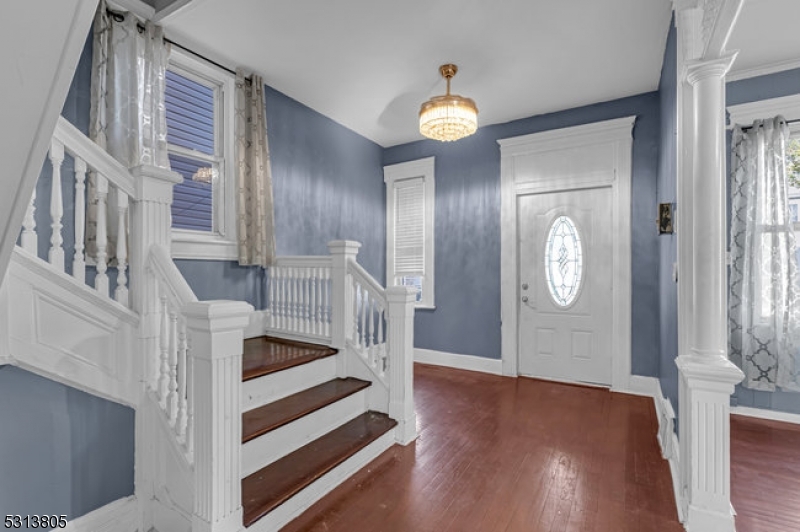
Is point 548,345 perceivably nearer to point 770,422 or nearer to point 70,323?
point 770,422

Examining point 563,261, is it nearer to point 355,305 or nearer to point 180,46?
point 355,305

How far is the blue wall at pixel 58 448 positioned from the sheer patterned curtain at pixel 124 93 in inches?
39.5

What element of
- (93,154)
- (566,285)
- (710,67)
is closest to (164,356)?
(93,154)

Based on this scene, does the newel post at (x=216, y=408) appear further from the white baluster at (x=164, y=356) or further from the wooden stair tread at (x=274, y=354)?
the wooden stair tread at (x=274, y=354)

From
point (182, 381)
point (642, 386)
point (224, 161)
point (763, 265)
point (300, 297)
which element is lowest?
point (642, 386)

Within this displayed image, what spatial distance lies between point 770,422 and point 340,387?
3511 mm

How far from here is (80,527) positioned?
5.67 feet

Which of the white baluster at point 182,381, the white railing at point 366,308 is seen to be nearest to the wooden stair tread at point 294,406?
the white railing at point 366,308

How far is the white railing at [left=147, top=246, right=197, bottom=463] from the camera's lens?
5.76ft

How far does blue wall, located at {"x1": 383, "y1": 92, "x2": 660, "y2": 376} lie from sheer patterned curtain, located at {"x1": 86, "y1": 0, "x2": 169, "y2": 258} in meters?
3.08

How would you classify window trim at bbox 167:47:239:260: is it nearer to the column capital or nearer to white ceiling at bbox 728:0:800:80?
the column capital

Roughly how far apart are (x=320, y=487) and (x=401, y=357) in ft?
3.20

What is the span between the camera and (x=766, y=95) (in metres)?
3.20

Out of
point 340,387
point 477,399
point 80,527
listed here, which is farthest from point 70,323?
point 477,399
